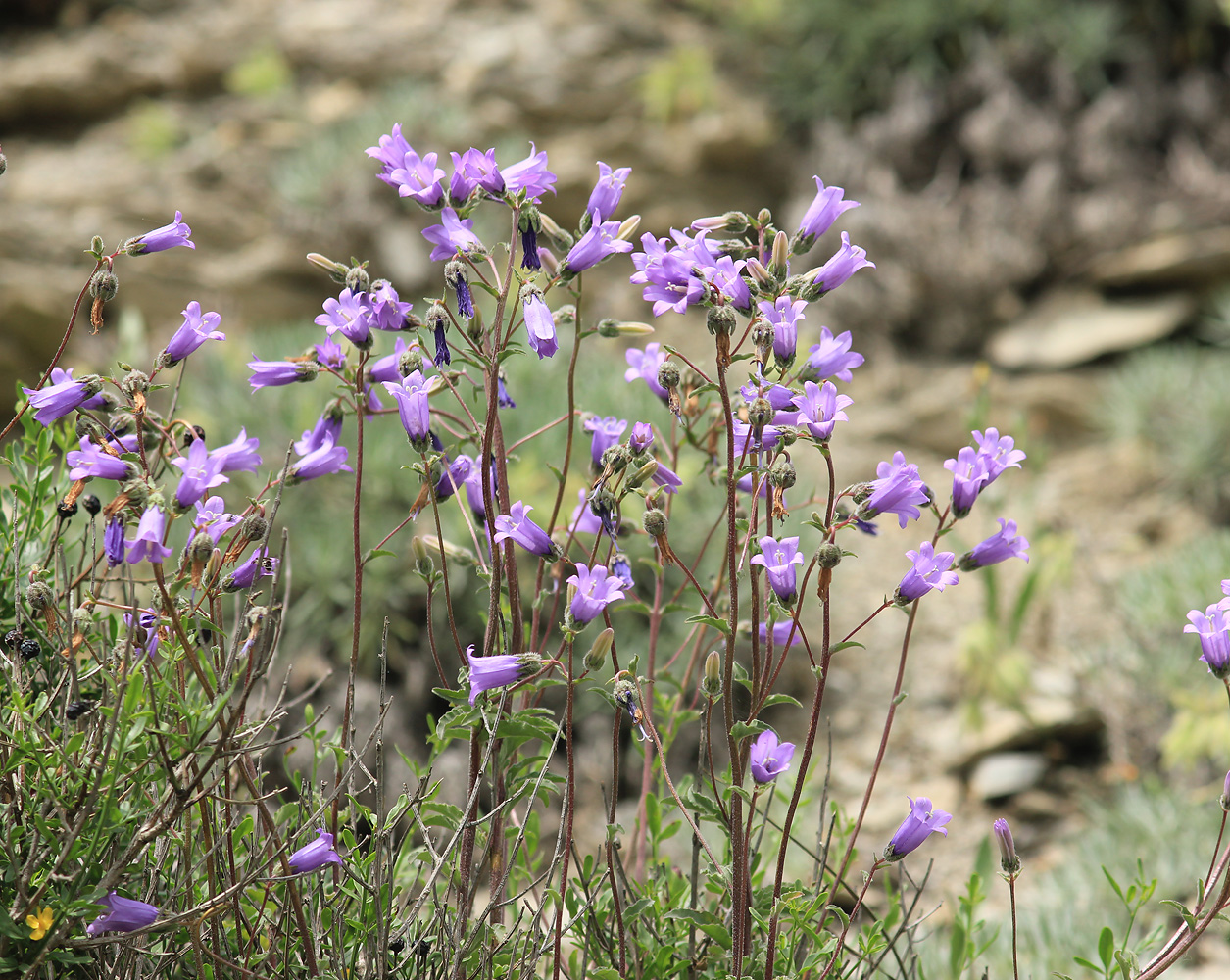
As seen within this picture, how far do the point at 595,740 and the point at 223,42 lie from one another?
19.8ft

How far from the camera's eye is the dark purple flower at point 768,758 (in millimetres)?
1272

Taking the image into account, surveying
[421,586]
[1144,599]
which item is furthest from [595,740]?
[1144,599]

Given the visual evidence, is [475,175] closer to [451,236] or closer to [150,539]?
[451,236]

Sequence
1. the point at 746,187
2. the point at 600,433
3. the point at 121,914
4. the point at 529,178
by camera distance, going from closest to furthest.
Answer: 1. the point at 121,914
2. the point at 529,178
3. the point at 600,433
4. the point at 746,187

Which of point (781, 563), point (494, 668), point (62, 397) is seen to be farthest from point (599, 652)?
point (62, 397)

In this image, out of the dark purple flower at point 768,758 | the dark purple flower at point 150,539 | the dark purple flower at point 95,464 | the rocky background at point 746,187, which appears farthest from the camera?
the rocky background at point 746,187

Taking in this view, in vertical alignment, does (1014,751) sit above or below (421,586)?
below

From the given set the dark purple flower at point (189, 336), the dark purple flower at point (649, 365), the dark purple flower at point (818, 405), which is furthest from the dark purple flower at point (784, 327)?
the dark purple flower at point (189, 336)

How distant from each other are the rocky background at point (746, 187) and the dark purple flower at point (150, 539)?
291cm

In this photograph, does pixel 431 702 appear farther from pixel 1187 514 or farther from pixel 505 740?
pixel 1187 514

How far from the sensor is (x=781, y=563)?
1190mm

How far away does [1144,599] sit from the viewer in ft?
11.1

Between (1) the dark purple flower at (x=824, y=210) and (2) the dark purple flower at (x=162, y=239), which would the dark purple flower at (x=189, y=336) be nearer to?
(2) the dark purple flower at (x=162, y=239)

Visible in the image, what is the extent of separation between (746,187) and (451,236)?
5.74m
